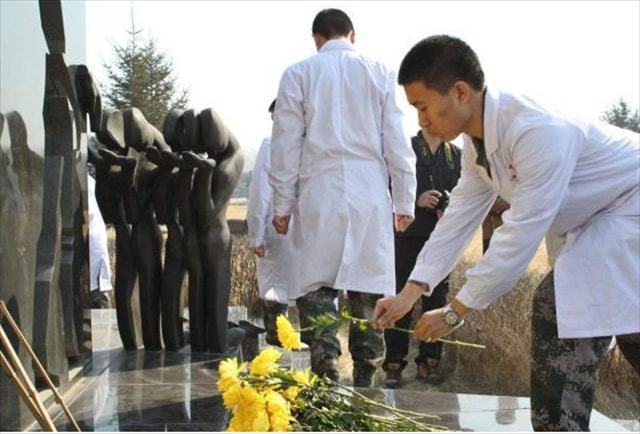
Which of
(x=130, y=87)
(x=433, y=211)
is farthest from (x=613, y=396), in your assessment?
(x=130, y=87)

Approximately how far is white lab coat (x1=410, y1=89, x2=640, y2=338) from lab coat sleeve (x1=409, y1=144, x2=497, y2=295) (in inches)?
6.4

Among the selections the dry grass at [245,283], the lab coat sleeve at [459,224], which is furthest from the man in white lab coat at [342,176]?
the dry grass at [245,283]

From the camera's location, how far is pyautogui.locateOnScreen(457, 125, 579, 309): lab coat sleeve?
111 inches

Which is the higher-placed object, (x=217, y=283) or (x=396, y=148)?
(x=396, y=148)

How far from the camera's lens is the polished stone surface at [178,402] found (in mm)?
3877

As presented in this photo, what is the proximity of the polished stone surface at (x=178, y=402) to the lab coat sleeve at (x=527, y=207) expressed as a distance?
1216 millimetres

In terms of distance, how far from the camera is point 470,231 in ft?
10.9

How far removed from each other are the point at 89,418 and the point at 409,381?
3670 mm

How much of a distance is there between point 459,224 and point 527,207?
1.68ft

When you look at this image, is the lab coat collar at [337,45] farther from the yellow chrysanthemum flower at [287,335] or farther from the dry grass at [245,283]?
the dry grass at [245,283]

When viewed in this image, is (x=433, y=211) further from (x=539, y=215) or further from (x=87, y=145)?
(x=539, y=215)

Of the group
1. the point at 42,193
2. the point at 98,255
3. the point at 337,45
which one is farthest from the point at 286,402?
the point at 98,255

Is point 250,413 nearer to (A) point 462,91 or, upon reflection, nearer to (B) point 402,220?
(A) point 462,91

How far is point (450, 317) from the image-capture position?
287 cm
